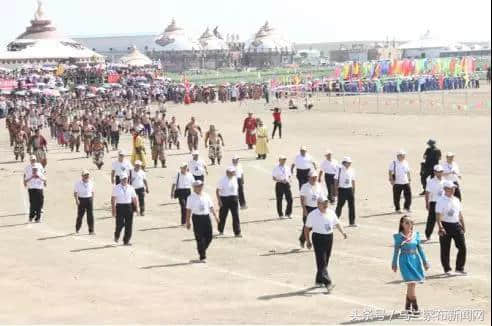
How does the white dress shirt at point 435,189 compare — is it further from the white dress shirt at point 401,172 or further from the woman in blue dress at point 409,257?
the woman in blue dress at point 409,257

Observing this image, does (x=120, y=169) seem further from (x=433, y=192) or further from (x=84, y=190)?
(x=433, y=192)

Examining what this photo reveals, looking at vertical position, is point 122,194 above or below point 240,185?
above

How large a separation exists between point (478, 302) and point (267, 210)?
8.31 m

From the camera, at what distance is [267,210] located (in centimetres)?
1959

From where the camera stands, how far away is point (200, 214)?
564 inches

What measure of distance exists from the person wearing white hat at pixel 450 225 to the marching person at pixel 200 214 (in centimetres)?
307

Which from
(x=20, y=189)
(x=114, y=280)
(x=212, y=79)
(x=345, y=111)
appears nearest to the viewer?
(x=114, y=280)

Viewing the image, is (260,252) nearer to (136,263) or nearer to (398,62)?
(136,263)

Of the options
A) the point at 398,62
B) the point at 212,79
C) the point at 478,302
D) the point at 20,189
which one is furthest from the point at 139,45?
the point at 478,302

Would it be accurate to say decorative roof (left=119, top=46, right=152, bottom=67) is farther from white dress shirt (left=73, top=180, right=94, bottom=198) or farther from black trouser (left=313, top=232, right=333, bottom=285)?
black trouser (left=313, top=232, right=333, bottom=285)

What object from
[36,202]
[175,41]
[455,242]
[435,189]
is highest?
[175,41]

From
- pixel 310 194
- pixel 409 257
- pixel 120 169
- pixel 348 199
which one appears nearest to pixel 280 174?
pixel 348 199

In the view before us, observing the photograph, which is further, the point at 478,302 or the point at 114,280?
the point at 114,280

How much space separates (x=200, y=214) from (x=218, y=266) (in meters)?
0.71
